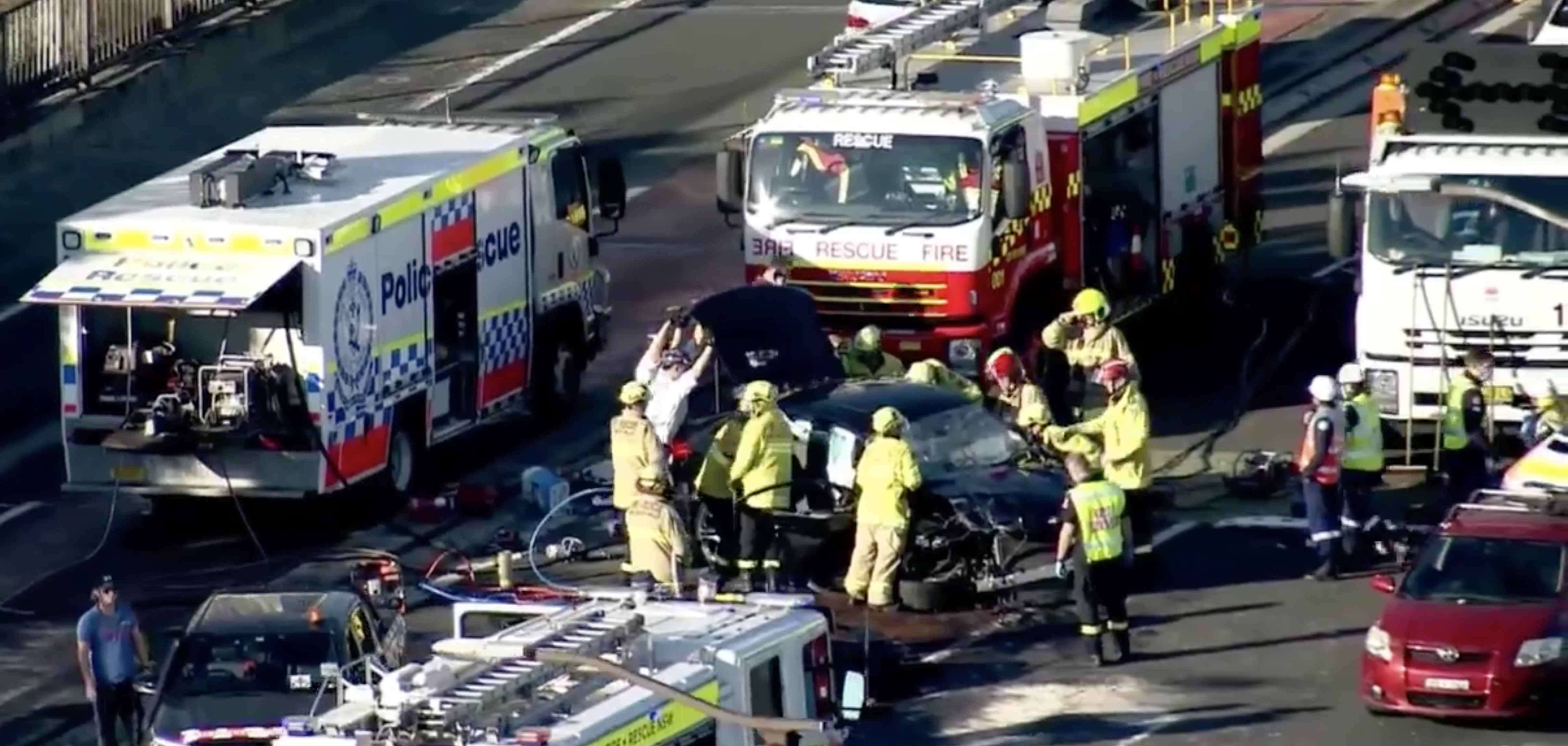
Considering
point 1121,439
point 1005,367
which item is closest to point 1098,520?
point 1121,439

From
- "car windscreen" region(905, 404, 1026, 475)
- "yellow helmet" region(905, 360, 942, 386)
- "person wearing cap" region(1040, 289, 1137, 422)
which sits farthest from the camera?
"person wearing cap" region(1040, 289, 1137, 422)

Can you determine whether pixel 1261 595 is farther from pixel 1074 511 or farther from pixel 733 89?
pixel 733 89

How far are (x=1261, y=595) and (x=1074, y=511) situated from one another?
260 cm

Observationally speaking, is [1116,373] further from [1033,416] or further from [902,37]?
[902,37]

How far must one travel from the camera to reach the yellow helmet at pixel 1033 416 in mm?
27172

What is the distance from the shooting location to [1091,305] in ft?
96.7

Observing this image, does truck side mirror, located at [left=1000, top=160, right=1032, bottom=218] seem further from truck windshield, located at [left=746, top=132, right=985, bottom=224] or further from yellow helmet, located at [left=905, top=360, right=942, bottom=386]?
yellow helmet, located at [left=905, top=360, right=942, bottom=386]

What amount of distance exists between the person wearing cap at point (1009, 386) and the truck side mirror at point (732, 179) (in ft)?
10.2

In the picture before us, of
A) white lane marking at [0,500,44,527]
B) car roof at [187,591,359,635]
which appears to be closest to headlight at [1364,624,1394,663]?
car roof at [187,591,359,635]

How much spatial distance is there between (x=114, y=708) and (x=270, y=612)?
5.24 feet

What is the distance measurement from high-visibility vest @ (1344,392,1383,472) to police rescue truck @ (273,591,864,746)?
7383 millimetres

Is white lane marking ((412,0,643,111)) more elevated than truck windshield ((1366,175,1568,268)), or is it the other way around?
truck windshield ((1366,175,1568,268))

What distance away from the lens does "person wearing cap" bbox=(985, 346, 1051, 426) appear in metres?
27.7

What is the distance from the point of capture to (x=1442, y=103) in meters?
29.8
